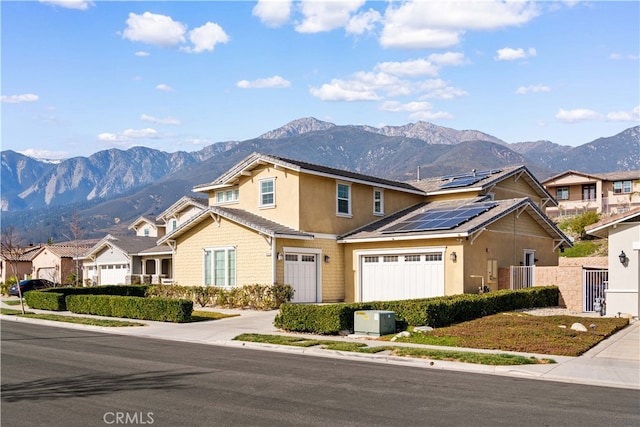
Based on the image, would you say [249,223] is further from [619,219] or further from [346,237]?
[619,219]

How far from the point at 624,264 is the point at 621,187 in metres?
56.1

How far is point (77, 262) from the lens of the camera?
60.0 meters

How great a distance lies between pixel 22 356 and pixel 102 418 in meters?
8.18

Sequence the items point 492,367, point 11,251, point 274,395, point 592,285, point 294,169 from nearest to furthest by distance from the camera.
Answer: point 274,395 < point 492,367 < point 592,285 < point 294,169 < point 11,251

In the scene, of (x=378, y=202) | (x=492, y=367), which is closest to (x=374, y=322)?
(x=492, y=367)

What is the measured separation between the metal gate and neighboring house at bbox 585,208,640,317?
1.89m

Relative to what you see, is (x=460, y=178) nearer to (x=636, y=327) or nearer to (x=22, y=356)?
(x=636, y=327)

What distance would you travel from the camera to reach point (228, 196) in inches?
1446

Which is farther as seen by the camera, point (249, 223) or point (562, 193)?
point (562, 193)

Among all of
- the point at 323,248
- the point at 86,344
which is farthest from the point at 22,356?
the point at 323,248

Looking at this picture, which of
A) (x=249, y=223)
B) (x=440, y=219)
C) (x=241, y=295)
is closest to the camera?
(x=241, y=295)

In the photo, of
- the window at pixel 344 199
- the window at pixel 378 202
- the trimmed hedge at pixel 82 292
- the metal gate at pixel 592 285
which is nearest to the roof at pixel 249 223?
the window at pixel 344 199

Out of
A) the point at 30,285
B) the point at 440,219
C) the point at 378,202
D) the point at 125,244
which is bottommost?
the point at 30,285

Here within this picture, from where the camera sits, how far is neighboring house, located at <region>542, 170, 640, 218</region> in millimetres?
71625
